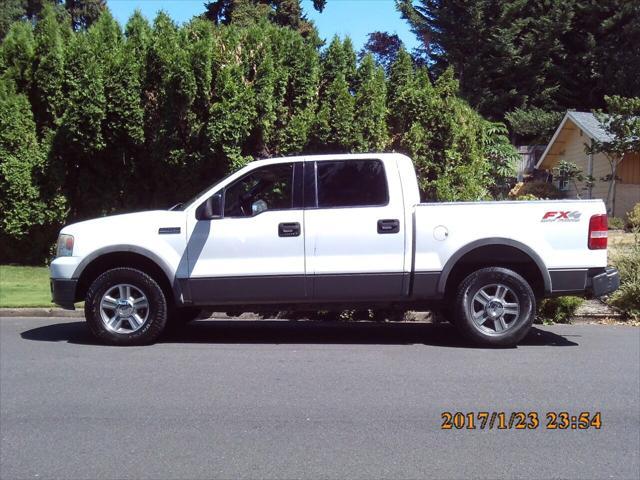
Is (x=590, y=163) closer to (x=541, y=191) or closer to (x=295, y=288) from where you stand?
(x=541, y=191)

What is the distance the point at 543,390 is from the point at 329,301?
2539 millimetres

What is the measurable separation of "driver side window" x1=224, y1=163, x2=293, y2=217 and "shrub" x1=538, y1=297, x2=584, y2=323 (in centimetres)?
414

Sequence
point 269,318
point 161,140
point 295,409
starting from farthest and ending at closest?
point 161,140, point 269,318, point 295,409

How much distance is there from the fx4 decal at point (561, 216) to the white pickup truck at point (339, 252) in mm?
11

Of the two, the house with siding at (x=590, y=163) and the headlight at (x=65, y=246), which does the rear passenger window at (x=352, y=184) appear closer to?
the headlight at (x=65, y=246)

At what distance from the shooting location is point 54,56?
13.2 m

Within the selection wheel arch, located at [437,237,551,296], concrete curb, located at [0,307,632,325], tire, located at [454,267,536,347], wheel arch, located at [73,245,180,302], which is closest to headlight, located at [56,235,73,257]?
wheel arch, located at [73,245,180,302]

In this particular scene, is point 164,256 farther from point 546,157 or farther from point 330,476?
point 546,157

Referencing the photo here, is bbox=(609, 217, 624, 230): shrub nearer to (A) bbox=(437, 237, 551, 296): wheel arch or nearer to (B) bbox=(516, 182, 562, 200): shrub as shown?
(B) bbox=(516, 182, 562, 200): shrub

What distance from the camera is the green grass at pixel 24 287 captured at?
10211 mm

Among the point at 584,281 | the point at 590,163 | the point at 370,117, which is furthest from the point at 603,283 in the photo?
the point at 590,163

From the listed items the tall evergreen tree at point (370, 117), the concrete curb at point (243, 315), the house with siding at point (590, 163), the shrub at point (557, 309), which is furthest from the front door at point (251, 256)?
the house with siding at point (590, 163)

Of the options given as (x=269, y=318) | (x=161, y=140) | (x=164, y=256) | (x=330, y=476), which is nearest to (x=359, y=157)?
(x=164, y=256)

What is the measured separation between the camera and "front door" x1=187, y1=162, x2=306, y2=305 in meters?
7.24
